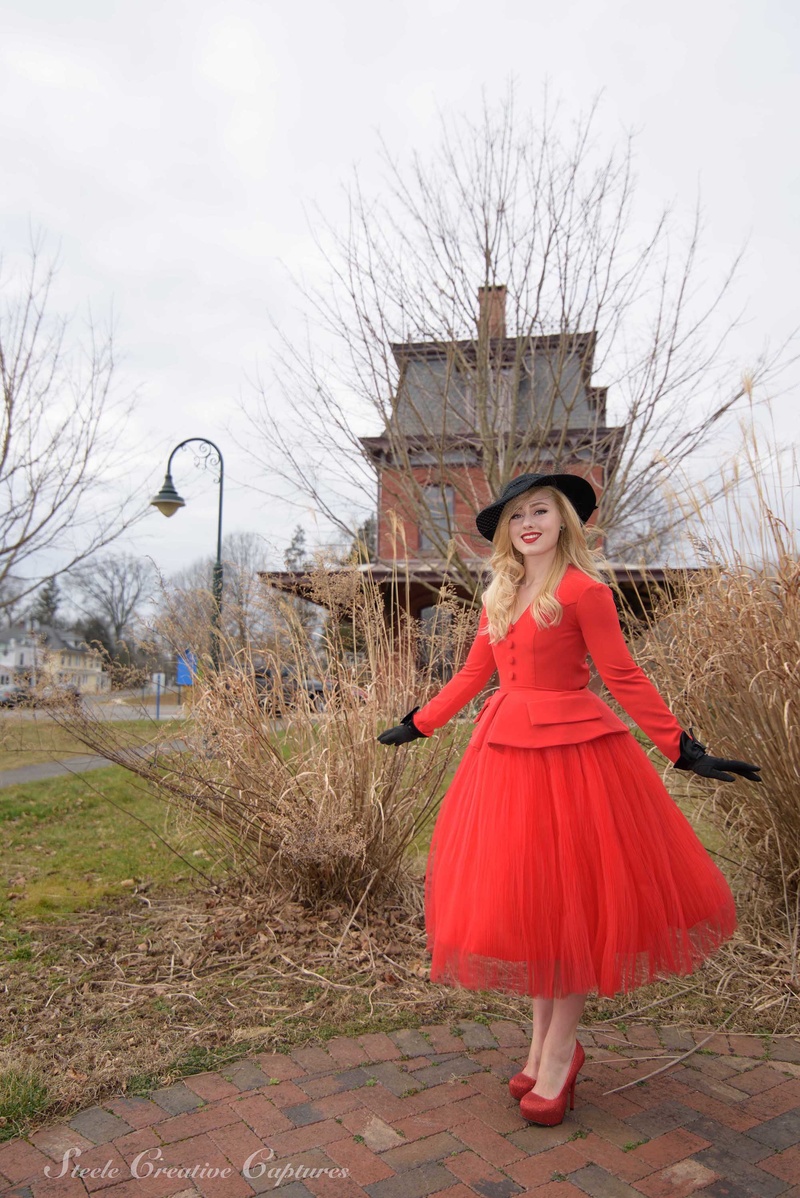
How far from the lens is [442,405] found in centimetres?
829

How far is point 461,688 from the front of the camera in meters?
2.63

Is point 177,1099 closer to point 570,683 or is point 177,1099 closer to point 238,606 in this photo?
point 570,683

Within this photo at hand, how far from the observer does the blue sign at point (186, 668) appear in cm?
382

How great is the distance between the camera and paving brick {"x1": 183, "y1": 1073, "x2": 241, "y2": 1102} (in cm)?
229

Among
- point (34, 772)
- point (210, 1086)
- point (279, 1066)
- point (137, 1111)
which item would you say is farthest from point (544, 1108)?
point (34, 772)

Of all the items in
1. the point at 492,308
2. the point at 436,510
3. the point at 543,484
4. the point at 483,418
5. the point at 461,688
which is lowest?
the point at 461,688

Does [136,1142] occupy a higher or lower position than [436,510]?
lower

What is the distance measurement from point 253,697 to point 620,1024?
A: 199 cm

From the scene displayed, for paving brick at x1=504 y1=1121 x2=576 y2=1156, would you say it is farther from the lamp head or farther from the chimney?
the lamp head

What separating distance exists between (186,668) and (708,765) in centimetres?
260

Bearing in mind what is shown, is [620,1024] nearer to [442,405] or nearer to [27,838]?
[27,838]

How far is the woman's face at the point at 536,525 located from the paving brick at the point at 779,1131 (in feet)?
5.37

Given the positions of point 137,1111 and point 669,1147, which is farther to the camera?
point 137,1111

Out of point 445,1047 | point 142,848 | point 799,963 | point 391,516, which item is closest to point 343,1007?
point 445,1047
